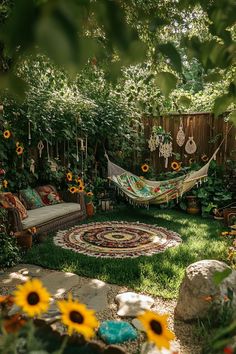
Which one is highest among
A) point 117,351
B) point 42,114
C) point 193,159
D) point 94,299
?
point 42,114

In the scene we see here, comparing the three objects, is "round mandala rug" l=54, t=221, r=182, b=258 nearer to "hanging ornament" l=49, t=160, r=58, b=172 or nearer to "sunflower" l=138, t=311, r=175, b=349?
"hanging ornament" l=49, t=160, r=58, b=172

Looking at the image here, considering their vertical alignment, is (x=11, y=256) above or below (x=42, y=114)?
below

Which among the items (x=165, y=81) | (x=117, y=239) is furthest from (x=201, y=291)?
(x=117, y=239)

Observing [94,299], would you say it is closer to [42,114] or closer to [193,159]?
[42,114]

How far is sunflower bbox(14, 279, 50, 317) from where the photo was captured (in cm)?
85

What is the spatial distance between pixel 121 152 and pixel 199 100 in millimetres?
2067

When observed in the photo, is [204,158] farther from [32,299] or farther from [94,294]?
[32,299]

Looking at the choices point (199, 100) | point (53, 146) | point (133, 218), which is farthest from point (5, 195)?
point (199, 100)

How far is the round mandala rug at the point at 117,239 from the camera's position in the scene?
3494 mm

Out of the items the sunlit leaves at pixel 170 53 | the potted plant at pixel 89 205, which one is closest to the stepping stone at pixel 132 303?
the sunlit leaves at pixel 170 53

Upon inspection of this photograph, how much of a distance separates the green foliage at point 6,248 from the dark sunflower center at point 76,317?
2373mm

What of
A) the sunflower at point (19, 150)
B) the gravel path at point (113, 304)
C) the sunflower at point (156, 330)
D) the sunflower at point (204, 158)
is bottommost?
the gravel path at point (113, 304)

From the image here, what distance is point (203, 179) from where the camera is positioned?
496cm

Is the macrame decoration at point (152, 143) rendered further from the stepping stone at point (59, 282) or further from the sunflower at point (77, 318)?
the sunflower at point (77, 318)
